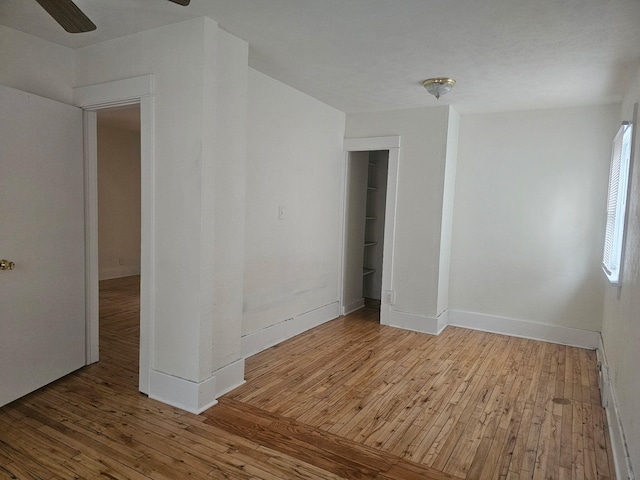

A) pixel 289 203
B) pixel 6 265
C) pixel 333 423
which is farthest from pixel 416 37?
pixel 6 265

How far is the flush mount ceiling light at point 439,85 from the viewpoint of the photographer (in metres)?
3.28

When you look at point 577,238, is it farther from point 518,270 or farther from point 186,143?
point 186,143

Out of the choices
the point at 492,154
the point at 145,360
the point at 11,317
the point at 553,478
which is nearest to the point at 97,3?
the point at 11,317

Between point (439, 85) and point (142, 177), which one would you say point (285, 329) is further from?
point (439, 85)

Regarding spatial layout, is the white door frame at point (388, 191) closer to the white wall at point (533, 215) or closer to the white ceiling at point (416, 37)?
the white wall at point (533, 215)

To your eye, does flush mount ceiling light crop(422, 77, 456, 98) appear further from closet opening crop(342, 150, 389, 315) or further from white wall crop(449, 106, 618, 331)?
closet opening crop(342, 150, 389, 315)

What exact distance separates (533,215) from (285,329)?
2787 mm

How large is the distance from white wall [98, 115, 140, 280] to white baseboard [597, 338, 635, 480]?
6.56 metres

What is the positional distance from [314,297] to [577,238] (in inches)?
107

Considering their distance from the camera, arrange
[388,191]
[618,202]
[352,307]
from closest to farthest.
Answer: [618,202]
[388,191]
[352,307]

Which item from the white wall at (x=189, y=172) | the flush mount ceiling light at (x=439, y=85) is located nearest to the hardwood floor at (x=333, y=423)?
the white wall at (x=189, y=172)

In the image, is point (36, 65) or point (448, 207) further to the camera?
point (448, 207)

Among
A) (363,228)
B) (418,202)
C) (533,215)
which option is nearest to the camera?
(533,215)

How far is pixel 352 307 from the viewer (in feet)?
17.1
